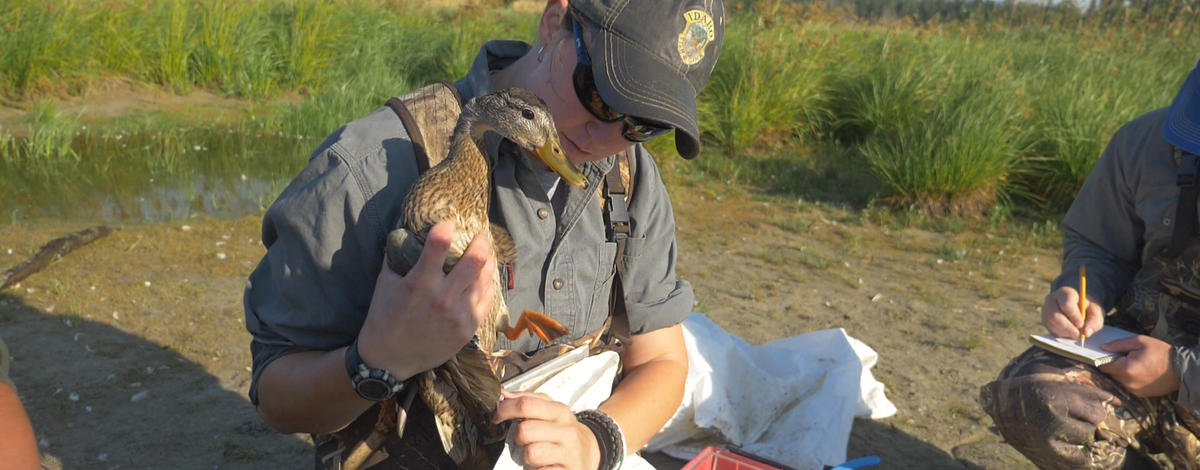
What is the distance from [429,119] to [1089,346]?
2.41 metres

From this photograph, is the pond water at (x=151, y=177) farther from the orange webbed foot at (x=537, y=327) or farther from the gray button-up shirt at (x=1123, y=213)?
the gray button-up shirt at (x=1123, y=213)

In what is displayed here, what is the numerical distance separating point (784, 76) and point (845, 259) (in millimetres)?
3841

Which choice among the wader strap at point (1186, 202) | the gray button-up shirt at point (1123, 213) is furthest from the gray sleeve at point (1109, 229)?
the wader strap at point (1186, 202)

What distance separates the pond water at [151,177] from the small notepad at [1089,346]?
5.45 metres

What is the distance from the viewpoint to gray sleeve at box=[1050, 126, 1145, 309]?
345 cm

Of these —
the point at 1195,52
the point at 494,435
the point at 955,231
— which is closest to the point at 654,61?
the point at 494,435

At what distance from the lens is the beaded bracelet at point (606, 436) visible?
2295 mm

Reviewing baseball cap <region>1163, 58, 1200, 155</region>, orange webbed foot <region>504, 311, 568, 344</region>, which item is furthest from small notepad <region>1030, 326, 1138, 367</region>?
orange webbed foot <region>504, 311, 568, 344</region>

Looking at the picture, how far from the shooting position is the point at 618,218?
2.48m

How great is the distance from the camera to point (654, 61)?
2051 mm

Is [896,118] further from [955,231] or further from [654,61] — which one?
[654,61]

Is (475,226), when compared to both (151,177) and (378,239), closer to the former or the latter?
(378,239)

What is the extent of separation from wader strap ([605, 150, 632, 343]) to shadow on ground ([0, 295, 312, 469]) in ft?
6.23

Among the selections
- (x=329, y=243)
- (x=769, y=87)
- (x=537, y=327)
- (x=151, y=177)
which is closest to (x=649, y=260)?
(x=537, y=327)
